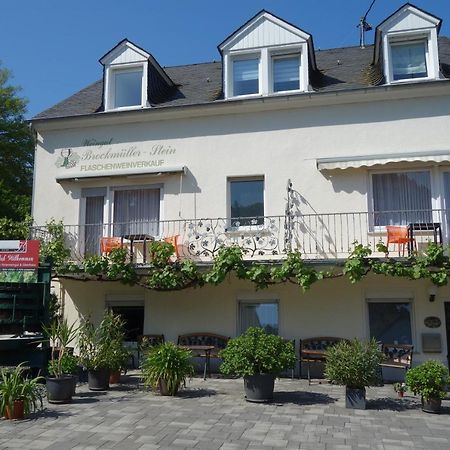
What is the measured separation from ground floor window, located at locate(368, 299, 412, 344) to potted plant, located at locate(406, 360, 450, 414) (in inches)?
172

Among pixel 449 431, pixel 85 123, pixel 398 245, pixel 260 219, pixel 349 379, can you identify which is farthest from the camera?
pixel 85 123

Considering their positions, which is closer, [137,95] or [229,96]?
[229,96]

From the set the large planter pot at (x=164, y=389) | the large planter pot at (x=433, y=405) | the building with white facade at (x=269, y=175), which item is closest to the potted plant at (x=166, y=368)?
the large planter pot at (x=164, y=389)

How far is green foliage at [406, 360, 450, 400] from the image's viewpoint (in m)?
9.23

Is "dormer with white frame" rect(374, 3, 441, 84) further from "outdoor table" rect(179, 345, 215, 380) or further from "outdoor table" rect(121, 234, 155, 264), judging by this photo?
"outdoor table" rect(179, 345, 215, 380)

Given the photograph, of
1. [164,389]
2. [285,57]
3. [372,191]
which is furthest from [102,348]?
[285,57]

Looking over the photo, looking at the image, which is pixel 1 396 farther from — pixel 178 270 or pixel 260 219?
pixel 260 219

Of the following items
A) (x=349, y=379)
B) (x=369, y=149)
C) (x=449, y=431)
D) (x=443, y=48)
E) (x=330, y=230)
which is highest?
(x=443, y=48)

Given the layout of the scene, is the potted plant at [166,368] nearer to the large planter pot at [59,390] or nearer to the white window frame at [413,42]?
the large planter pot at [59,390]

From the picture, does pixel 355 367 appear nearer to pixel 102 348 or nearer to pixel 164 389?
pixel 164 389

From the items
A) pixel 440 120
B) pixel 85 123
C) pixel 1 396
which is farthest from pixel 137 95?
pixel 1 396

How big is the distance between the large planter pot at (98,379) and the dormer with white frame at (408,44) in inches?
434

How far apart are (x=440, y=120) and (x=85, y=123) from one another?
424 inches

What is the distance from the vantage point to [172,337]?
14961mm
